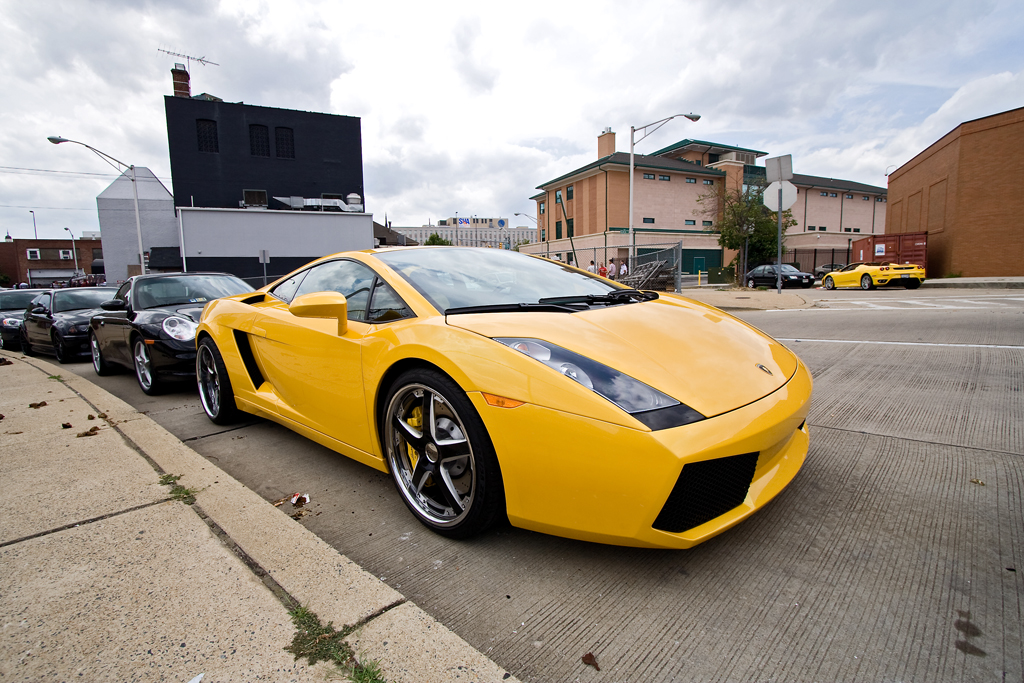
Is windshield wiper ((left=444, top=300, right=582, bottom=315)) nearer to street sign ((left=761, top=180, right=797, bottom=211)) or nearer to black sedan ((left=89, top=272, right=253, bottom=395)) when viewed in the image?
black sedan ((left=89, top=272, right=253, bottom=395))

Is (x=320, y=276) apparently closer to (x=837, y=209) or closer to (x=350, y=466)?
(x=350, y=466)

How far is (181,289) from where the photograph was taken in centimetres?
607

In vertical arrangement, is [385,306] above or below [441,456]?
above

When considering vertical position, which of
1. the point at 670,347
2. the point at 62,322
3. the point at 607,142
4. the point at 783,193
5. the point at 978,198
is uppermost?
the point at 607,142

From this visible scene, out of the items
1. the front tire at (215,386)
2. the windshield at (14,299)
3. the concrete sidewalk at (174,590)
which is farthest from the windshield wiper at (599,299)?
the windshield at (14,299)

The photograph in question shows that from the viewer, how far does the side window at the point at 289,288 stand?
3.43 metres

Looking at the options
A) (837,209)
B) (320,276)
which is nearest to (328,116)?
(320,276)

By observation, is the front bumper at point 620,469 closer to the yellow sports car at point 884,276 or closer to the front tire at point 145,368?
the front tire at point 145,368

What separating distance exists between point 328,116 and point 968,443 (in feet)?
125

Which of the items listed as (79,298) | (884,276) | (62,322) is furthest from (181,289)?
(884,276)

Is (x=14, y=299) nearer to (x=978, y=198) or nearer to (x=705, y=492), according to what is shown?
(x=705, y=492)

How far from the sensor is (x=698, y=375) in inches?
75.6

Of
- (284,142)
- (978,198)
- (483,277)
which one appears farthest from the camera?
(284,142)

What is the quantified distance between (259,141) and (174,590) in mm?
37511
